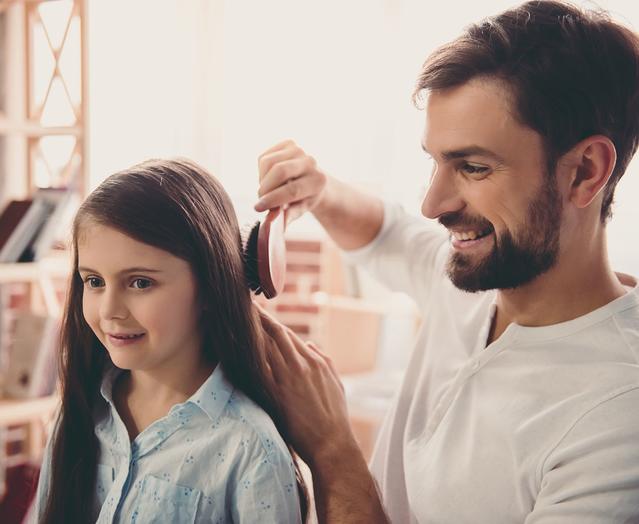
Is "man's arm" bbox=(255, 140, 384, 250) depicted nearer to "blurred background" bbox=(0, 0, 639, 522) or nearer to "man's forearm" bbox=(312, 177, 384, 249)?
"man's forearm" bbox=(312, 177, 384, 249)

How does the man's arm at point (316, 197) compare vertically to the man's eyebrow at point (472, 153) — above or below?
below

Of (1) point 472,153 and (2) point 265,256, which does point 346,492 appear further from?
(1) point 472,153

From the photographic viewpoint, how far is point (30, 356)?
2311 mm

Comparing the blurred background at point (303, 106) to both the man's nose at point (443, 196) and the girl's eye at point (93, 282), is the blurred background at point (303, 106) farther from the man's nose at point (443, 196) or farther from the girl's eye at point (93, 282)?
the girl's eye at point (93, 282)

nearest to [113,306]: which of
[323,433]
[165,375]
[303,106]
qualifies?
[165,375]

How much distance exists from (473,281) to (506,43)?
37 cm

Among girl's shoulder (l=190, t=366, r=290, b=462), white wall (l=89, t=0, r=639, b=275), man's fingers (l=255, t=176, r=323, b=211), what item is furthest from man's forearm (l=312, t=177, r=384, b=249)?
white wall (l=89, t=0, r=639, b=275)

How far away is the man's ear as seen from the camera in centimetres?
107

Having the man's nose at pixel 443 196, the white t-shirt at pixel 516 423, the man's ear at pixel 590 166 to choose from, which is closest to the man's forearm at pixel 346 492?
the white t-shirt at pixel 516 423

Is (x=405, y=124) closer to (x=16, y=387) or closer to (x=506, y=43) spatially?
(x=16, y=387)

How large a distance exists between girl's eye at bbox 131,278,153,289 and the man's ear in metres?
0.64

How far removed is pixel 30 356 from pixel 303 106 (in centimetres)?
230

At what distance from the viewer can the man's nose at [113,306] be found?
3.20 feet

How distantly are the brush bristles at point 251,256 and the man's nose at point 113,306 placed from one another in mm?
195
